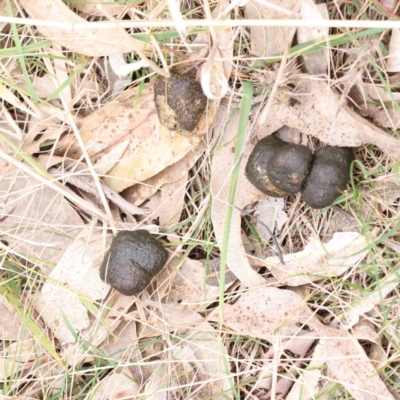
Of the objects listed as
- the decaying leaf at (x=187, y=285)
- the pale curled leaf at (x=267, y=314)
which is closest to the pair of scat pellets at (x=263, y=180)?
the decaying leaf at (x=187, y=285)

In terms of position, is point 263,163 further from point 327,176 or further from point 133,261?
point 133,261

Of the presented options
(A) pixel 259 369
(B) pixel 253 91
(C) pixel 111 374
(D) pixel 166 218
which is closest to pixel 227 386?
(A) pixel 259 369

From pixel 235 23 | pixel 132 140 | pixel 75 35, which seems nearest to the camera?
pixel 235 23

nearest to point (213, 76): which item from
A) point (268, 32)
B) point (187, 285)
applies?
point (268, 32)

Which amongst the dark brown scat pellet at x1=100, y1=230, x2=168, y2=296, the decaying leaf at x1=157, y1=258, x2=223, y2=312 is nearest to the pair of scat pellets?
the dark brown scat pellet at x1=100, y1=230, x2=168, y2=296

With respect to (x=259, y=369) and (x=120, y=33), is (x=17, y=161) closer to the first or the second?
(x=120, y=33)

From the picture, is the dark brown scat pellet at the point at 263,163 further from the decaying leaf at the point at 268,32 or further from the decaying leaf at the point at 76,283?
the decaying leaf at the point at 76,283

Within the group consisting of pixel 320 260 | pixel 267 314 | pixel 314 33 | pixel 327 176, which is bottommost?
pixel 267 314
